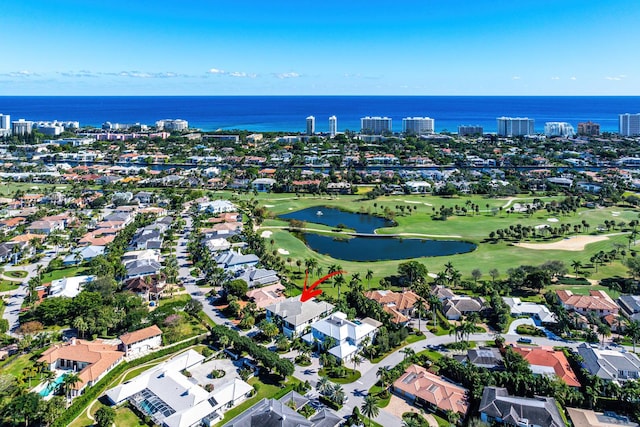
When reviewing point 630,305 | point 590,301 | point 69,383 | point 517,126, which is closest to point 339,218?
point 590,301

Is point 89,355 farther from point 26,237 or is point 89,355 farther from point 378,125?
point 378,125

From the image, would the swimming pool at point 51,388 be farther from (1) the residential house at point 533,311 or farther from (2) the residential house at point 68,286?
(1) the residential house at point 533,311

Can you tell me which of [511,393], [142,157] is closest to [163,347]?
[511,393]

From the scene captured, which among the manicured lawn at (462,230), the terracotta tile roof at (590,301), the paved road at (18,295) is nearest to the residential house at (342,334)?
the manicured lawn at (462,230)

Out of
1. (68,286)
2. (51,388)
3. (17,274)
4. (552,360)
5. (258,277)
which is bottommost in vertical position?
(552,360)

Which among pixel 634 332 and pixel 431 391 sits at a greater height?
pixel 634 332
